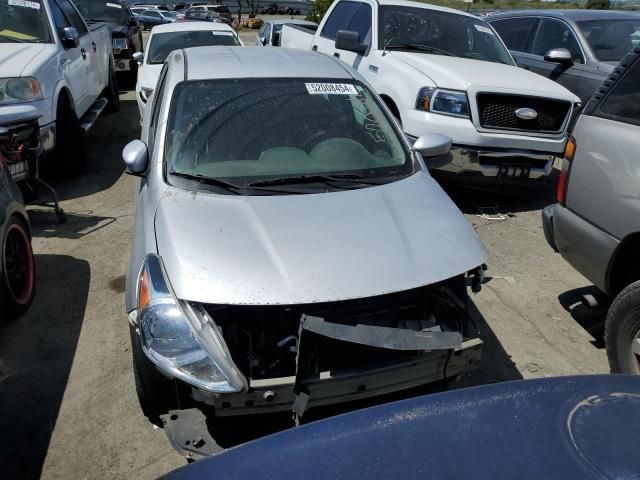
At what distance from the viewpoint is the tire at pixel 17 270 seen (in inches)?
142

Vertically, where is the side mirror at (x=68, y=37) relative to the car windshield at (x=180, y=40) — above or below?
above

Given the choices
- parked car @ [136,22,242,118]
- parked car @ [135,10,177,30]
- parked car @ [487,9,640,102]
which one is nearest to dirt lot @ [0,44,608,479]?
parked car @ [487,9,640,102]

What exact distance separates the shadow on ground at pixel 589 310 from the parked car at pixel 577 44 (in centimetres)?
323

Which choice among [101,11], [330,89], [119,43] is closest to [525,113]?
[330,89]

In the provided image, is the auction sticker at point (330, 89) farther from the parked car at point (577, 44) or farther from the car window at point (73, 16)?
the car window at point (73, 16)

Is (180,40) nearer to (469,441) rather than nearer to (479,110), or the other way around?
(479,110)

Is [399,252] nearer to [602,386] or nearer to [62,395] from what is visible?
[602,386]

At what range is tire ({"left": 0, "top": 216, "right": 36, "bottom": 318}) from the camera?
360 centimetres

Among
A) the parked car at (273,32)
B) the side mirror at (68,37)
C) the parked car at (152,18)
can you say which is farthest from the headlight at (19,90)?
the parked car at (152,18)

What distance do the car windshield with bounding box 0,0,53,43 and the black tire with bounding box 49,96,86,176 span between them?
805 millimetres

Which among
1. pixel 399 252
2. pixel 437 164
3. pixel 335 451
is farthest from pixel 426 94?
pixel 335 451

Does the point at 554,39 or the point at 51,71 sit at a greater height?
the point at 554,39

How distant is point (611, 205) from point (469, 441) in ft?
7.21

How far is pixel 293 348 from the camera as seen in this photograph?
2480 millimetres
